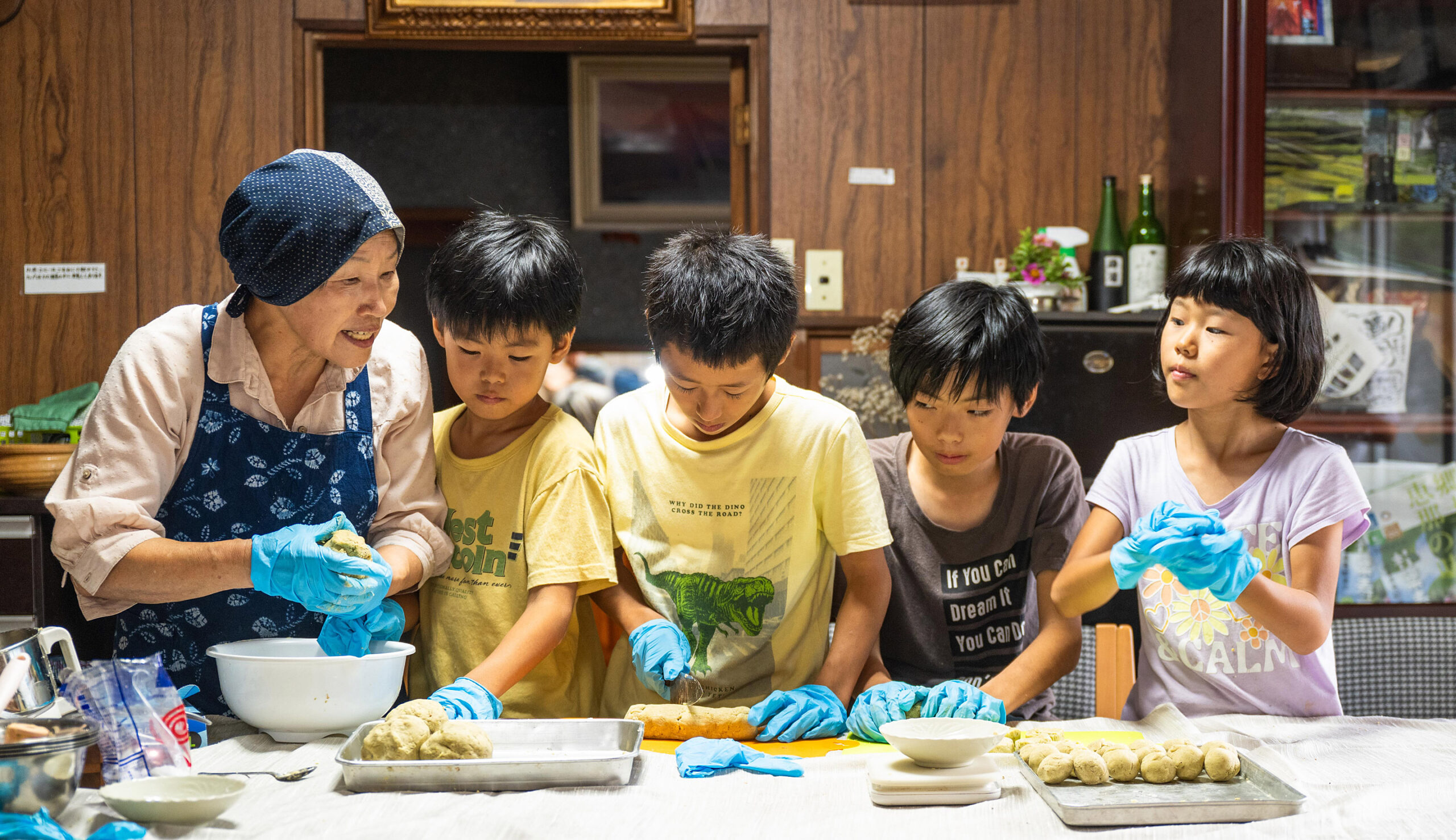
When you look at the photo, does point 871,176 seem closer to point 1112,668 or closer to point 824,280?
point 824,280

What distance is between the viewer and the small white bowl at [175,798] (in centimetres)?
97

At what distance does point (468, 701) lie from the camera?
1242 millimetres

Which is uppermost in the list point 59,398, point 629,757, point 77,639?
point 59,398

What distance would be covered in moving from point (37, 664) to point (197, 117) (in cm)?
223

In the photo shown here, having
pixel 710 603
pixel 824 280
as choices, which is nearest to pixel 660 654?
pixel 710 603

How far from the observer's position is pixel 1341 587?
2912 mm

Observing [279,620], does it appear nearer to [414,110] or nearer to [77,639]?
[77,639]

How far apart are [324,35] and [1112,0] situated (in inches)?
88.9

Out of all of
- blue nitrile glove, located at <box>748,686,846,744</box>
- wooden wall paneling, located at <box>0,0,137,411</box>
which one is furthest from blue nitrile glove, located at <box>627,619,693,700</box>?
wooden wall paneling, located at <box>0,0,137,411</box>

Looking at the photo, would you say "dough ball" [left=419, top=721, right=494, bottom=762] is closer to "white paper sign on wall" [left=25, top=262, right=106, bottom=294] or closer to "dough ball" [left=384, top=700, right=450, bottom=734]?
"dough ball" [left=384, top=700, right=450, bottom=734]

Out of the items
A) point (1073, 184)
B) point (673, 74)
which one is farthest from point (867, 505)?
point (673, 74)

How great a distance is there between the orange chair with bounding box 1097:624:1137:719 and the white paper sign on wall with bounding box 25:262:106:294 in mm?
2738

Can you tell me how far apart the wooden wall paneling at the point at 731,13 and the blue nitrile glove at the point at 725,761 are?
232cm

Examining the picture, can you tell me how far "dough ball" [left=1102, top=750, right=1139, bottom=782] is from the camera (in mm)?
1078
